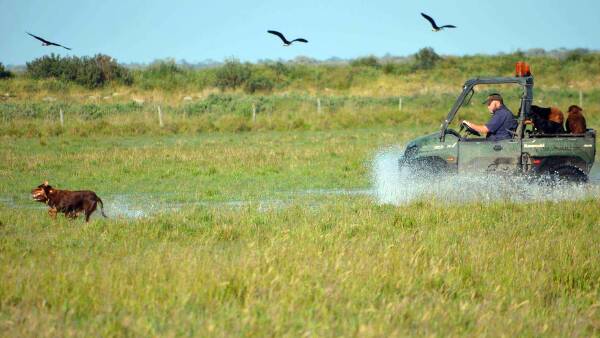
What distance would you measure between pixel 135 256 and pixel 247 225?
2.70 m

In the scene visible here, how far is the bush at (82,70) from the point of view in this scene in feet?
205

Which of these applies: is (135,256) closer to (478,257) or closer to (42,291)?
(42,291)

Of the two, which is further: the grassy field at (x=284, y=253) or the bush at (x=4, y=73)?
the bush at (x=4, y=73)

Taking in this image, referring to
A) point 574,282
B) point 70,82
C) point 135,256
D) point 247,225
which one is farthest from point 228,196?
point 70,82

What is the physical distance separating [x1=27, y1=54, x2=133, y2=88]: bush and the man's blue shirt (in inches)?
2052

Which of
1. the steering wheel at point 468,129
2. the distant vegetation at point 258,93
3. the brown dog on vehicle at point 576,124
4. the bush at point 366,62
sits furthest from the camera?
the bush at point 366,62

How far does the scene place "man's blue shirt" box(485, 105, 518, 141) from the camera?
14.0 m

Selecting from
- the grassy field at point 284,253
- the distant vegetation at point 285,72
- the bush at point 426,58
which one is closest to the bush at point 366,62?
the distant vegetation at point 285,72

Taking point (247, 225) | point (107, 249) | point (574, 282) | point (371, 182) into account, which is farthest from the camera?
point (371, 182)

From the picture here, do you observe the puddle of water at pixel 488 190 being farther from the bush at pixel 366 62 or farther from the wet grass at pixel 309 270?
the bush at pixel 366 62

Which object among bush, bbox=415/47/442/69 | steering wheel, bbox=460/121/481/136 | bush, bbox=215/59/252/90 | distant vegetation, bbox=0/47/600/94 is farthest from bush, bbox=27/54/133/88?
steering wheel, bbox=460/121/481/136

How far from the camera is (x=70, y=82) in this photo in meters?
61.9

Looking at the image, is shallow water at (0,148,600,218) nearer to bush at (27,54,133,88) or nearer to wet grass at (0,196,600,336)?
wet grass at (0,196,600,336)

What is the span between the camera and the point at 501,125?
552 inches
